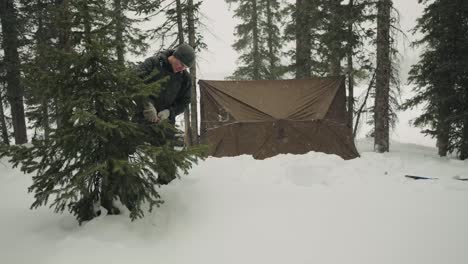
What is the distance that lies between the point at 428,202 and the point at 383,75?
21.0ft

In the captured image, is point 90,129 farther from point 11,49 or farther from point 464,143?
point 11,49

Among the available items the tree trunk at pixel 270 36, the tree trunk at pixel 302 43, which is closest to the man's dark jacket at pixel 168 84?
the tree trunk at pixel 302 43

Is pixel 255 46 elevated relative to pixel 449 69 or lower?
elevated

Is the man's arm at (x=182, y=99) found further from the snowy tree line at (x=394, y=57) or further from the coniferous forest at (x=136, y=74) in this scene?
the snowy tree line at (x=394, y=57)

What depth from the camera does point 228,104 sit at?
8062 millimetres

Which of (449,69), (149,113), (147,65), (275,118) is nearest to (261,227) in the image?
(149,113)

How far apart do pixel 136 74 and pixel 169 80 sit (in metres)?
0.87

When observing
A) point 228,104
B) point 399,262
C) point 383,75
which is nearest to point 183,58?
point 399,262

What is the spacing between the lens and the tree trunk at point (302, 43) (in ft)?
40.4

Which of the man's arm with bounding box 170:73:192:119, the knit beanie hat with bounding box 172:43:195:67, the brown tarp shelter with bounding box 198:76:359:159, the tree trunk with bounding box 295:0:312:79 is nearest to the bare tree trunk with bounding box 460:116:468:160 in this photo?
the brown tarp shelter with bounding box 198:76:359:159

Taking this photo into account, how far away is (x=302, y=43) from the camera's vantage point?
1301 centimetres

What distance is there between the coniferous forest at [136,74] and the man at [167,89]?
10cm

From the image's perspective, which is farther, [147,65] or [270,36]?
[270,36]

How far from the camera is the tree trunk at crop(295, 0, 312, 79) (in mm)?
12313
